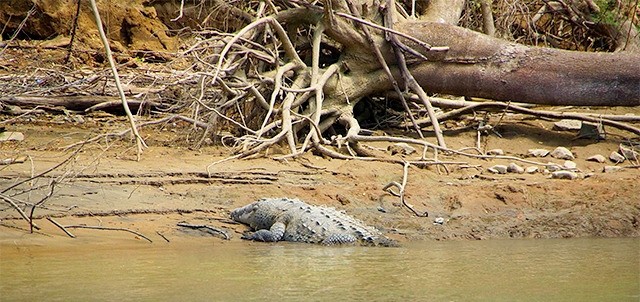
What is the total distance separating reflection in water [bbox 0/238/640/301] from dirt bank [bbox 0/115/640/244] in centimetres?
41

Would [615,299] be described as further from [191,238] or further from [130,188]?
[130,188]

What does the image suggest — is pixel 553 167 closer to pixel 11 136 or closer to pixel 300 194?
pixel 300 194

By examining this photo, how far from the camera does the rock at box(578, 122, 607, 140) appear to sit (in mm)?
8945

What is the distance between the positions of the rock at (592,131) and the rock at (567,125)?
180 millimetres

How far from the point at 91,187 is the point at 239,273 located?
2051 mm

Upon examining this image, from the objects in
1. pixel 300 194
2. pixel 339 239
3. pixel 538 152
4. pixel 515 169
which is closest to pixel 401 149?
pixel 515 169

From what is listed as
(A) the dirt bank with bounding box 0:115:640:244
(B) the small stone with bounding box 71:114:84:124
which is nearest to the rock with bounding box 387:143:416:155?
(A) the dirt bank with bounding box 0:115:640:244

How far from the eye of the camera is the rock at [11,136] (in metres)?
8.27

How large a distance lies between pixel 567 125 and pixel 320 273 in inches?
193

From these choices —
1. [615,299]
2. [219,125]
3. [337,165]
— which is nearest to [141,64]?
[219,125]

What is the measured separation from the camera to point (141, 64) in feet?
37.7

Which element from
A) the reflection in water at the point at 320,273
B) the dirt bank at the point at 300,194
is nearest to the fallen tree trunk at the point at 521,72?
the dirt bank at the point at 300,194

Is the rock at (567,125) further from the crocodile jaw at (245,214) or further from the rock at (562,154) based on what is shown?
the crocodile jaw at (245,214)

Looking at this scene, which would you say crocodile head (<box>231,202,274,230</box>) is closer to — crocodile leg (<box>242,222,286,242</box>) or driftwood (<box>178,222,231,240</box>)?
crocodile leg (<box>242,222,286,242</box>)
